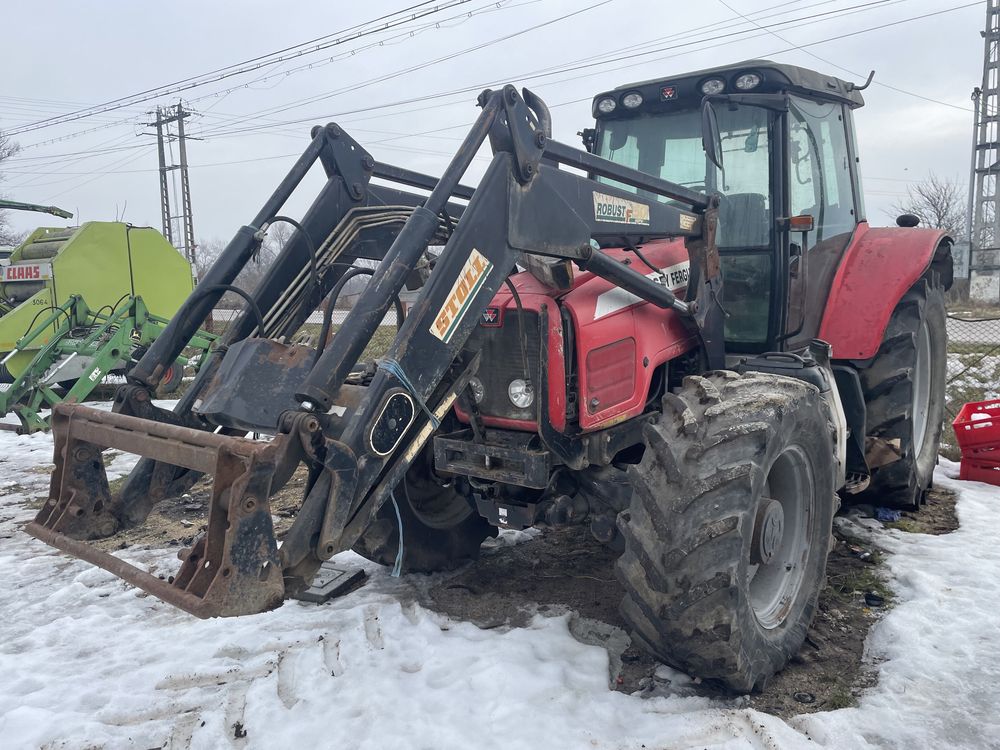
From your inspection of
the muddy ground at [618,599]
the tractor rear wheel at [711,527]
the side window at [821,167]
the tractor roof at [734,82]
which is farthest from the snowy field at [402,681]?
the tractor roof at [734,82]

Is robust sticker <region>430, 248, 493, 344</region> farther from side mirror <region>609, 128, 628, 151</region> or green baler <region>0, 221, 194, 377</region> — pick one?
green baler <region>0, 221, 194, 377</region>

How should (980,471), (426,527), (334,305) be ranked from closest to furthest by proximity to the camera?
(334,305) → (426,527) → (980,471)

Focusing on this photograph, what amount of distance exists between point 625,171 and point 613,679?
2.18 m

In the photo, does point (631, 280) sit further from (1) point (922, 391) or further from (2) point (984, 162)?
(2) point (984, 162)

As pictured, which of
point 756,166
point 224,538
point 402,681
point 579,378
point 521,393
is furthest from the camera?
point 756,166

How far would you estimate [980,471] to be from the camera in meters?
6.01

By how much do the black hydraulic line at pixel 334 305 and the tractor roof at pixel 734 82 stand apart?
2038mm

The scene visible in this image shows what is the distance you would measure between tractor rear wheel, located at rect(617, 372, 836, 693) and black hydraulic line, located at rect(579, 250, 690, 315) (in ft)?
1.48

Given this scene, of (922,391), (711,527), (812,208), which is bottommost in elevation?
(711,527)

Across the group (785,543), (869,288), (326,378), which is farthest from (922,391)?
(326,378)

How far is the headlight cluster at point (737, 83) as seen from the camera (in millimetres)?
4262

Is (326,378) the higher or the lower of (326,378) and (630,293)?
the lower

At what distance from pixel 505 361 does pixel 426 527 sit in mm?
1211

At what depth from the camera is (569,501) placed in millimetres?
3643
